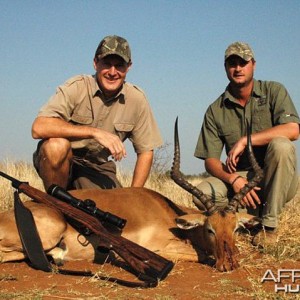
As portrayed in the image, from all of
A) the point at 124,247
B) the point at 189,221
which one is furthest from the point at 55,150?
the point at 124,247

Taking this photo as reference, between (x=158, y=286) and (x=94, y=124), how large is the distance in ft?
10.3

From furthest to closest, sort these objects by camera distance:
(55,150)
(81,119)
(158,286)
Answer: (81,119), (55,150), (158,286)

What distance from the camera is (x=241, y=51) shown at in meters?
6.96

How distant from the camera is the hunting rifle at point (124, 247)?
445 cm

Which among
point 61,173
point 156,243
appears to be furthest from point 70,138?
point 156,243

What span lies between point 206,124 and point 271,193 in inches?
67.4

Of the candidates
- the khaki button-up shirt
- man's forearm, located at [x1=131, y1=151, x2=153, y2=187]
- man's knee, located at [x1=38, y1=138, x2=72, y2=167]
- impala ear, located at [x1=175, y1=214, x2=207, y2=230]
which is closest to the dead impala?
impala ear, located at [x1=175, y1=214, x2=207, y2=230]

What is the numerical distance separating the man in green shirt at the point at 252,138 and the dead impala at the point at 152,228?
0.53m

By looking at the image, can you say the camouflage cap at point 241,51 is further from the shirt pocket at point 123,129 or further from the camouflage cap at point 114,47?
the shirt pocket at point 123,129

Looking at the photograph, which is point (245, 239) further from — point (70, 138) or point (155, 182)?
point (155, 182)

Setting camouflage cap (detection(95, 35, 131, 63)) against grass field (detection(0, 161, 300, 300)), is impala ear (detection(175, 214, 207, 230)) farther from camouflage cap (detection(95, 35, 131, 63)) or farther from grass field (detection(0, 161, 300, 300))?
camouflage cap (detection(95, 35, 131, 63))

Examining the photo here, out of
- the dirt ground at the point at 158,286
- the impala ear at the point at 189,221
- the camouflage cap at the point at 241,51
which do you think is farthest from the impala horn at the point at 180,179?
the camouflage cap at the point at 241,51

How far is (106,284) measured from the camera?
4.36m

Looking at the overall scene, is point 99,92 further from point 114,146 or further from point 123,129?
point 114,146
